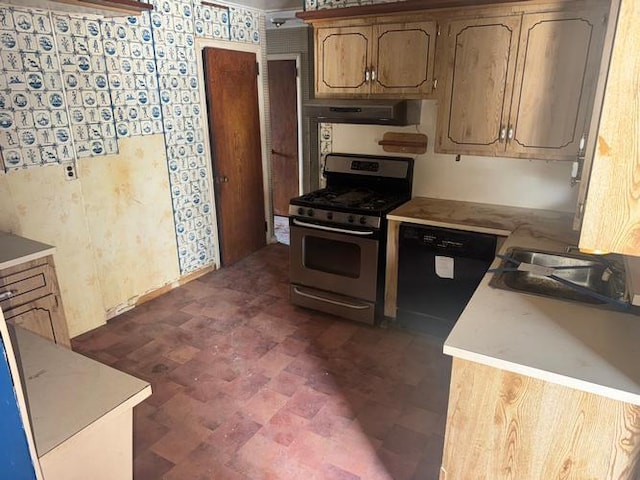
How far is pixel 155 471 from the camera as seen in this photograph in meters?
1.98

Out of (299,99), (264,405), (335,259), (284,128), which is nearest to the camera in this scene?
(264,405)

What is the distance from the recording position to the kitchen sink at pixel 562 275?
1748mm

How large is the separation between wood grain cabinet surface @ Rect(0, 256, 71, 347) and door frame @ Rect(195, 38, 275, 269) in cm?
188

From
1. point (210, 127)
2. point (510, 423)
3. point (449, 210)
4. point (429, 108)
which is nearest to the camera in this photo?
point (510, 423)

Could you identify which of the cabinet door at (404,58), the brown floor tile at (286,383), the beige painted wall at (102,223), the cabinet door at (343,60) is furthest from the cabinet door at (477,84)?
the beige painted wall at (102,223)

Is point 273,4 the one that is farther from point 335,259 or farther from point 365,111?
point 335,259

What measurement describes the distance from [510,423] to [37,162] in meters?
2.90

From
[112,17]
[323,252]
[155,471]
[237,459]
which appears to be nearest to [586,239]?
[237,459]

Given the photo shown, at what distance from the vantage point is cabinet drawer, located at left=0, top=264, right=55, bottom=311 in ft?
7.03

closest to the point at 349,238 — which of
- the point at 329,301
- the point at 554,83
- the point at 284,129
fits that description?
the point at 329,301

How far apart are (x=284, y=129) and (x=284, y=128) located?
12 millimetres

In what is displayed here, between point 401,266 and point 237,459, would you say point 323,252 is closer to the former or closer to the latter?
point 401,266

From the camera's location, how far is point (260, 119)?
4418 mm

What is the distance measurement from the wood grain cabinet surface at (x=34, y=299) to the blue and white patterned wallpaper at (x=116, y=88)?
2.54 ft
